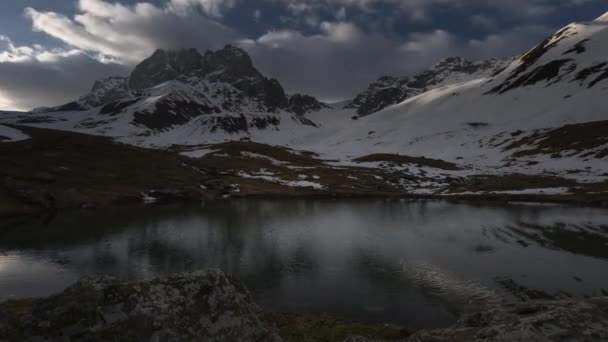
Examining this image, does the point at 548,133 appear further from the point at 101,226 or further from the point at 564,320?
the point at 564,320

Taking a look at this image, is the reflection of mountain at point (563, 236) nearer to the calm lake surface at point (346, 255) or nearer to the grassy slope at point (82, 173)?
the calm lake surface at point (346, 255)

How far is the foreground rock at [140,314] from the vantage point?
824 centimetres

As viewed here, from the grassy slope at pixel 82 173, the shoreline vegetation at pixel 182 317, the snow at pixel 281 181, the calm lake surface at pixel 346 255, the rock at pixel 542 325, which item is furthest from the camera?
the snow at pixel 281 181

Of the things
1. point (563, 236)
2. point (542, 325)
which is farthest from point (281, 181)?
point (542, 325)

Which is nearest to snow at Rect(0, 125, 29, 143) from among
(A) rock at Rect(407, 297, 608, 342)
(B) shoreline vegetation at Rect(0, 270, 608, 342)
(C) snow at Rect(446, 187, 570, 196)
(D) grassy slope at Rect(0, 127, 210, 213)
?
(D) grassy slope at Rect(0, 127, 210, 213)

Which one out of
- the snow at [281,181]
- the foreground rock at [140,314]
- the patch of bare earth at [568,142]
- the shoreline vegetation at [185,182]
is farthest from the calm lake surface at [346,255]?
the patch of bare earth at [568,142]

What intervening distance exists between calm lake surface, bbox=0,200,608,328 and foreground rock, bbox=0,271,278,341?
1784 cm

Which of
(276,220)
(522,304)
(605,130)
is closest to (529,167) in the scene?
(605,130)

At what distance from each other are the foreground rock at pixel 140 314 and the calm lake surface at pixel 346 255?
17.8 m

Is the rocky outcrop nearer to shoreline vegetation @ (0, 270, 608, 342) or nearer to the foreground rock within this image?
shoreline vegetation @ (0, 270, 608, 342)

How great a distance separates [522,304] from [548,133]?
20618 centimetres

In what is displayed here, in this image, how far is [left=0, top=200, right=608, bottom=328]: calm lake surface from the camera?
96.8 ft

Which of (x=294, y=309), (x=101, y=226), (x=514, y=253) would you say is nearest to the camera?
(x=294, y=309)

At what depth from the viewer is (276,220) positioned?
2685 inches
